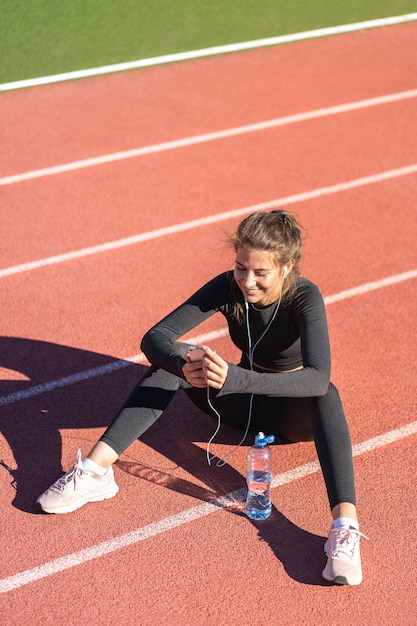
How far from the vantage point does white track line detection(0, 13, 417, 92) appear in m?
10.1

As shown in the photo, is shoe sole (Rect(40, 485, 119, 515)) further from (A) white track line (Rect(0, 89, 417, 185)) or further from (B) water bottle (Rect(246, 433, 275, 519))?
(A) white track line (Rect(0, 89, 417, 185))

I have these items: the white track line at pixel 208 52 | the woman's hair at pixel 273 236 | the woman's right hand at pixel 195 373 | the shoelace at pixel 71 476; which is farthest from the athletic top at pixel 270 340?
the white track line at pixel 208 52

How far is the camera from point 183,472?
15.0 ft

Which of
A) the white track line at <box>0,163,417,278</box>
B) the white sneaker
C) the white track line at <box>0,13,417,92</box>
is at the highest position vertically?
the white track line at <box>0,13,417,92</box>

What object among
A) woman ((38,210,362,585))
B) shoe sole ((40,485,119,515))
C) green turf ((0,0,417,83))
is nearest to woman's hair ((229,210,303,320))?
woman ((38,210,362,585))

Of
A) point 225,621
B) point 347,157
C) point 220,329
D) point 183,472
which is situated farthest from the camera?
point 347,157

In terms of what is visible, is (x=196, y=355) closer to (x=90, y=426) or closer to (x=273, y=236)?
(x=273, y=236)

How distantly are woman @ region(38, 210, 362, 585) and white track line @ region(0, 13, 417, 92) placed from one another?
6577mm

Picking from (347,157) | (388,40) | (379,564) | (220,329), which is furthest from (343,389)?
(388,40)

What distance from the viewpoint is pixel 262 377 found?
13.0ft

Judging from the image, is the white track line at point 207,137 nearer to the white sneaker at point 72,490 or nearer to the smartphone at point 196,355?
the white sneaker at point 72,490

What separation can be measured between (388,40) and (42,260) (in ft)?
22.6

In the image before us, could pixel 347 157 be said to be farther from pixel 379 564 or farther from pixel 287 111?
pixel 379 564

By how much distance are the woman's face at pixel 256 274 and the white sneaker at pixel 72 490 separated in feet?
3.82
